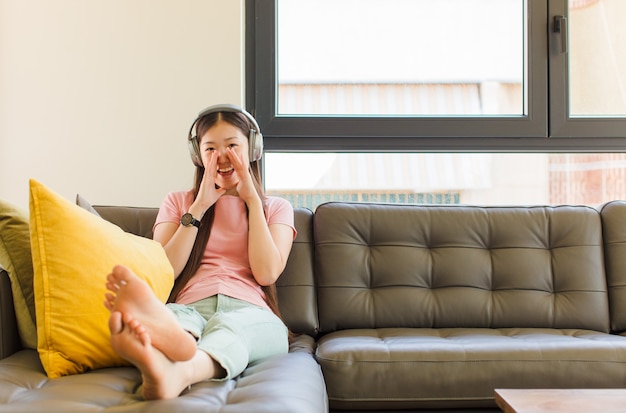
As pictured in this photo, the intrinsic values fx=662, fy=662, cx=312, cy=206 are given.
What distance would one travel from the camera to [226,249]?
2.08m

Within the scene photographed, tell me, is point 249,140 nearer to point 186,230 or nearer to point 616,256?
point 186,230

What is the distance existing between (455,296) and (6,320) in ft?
4.57

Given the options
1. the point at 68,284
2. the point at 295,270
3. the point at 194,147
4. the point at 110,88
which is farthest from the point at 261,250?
the point at 110,88

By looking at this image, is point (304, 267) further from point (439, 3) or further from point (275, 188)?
point (439, 3)

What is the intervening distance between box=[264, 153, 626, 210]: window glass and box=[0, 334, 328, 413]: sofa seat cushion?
1.41m

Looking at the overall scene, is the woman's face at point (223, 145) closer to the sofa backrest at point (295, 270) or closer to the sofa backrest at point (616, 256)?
the sofa backrest at point (295, 270)

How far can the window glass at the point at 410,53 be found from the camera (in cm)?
287

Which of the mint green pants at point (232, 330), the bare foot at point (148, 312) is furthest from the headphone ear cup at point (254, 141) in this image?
the bare foot at point (148, 312)

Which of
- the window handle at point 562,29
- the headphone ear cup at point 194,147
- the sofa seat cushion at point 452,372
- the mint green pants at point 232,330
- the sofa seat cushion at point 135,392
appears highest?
the window handle at point 562,29

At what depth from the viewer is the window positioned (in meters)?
2.81

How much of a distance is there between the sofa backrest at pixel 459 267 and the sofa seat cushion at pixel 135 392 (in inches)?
28.3

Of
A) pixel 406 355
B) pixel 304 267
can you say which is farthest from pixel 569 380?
pixel 304 267

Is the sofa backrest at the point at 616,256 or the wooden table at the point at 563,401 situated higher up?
the sofa backrest at the point at 616,256

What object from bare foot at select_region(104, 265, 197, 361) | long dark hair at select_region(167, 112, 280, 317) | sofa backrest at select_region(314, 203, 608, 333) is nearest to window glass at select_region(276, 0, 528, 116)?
sofa backrest at select_region(314, 203, 608, 333)
